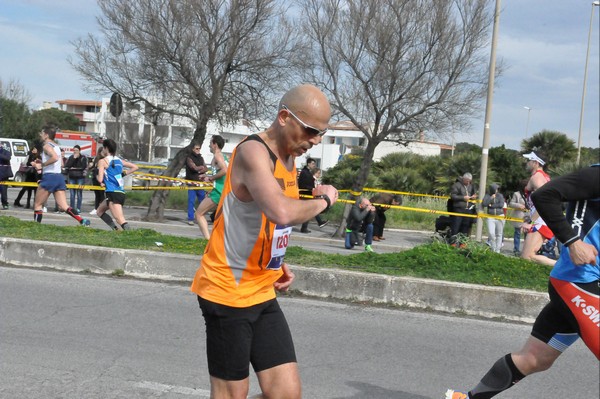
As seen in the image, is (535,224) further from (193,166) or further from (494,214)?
(193,166)

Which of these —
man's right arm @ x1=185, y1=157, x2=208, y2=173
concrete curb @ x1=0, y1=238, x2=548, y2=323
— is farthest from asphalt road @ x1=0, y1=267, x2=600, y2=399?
man's right arm @ x1=185, y1=157, x2=208, y2=173

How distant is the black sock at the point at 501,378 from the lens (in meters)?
4.20

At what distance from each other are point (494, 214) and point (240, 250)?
14.5m

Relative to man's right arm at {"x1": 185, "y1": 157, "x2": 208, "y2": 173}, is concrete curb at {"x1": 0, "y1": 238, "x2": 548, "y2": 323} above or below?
below

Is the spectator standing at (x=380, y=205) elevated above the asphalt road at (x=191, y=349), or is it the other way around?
the spectator standing at (x=380, y=205)

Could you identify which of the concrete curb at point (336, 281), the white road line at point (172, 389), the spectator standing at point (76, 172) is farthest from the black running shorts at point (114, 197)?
the spectator standing at point (76, 172)

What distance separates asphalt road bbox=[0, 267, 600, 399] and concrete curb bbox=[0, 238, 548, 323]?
24cm

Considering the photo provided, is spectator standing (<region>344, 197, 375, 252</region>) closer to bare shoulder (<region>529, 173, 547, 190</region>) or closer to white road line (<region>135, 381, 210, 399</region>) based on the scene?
bare shoulder (<region>529, 173, 547, 190</region>)

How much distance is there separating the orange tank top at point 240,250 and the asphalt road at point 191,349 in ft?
6.23

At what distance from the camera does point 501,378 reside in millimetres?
4234

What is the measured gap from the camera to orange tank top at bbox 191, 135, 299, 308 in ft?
10.7

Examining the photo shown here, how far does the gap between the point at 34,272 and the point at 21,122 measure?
53801 millimetres

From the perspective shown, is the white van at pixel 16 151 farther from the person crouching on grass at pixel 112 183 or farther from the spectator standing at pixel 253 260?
the spectator standing at pixel 253 260

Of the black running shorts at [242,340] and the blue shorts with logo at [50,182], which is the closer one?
the black running shorts at [242,340]
